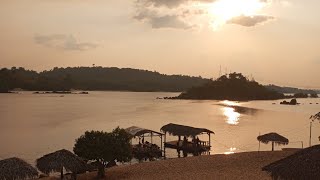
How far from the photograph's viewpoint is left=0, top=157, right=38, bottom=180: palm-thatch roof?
23188 millimetres

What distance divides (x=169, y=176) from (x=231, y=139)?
3378 cm

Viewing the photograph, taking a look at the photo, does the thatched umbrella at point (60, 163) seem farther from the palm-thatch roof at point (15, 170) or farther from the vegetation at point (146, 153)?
the vegetation at point (146, 153)

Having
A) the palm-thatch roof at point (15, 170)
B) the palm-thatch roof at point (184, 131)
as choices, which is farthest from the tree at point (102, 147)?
the palm-thatch roof at point (184, 131)

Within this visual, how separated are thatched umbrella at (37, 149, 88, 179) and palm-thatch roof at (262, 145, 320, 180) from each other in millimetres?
14111

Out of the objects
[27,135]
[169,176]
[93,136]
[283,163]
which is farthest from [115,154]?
[27,135]

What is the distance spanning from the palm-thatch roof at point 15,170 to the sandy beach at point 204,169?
5189 millimetres

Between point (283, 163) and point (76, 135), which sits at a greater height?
point (283, 163)

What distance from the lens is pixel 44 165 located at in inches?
998

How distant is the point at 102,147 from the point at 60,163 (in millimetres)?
2955

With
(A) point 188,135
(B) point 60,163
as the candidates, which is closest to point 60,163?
(B) point 60,163

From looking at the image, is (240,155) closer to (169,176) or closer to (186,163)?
(186,163)

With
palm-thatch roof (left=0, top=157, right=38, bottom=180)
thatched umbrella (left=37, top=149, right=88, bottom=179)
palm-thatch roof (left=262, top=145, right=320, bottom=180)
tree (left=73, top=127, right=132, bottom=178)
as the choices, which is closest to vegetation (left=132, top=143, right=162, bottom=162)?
tree (left=73, top=127, right=132, bottom=178)

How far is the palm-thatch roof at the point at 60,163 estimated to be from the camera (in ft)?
82.7

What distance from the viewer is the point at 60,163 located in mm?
25359
